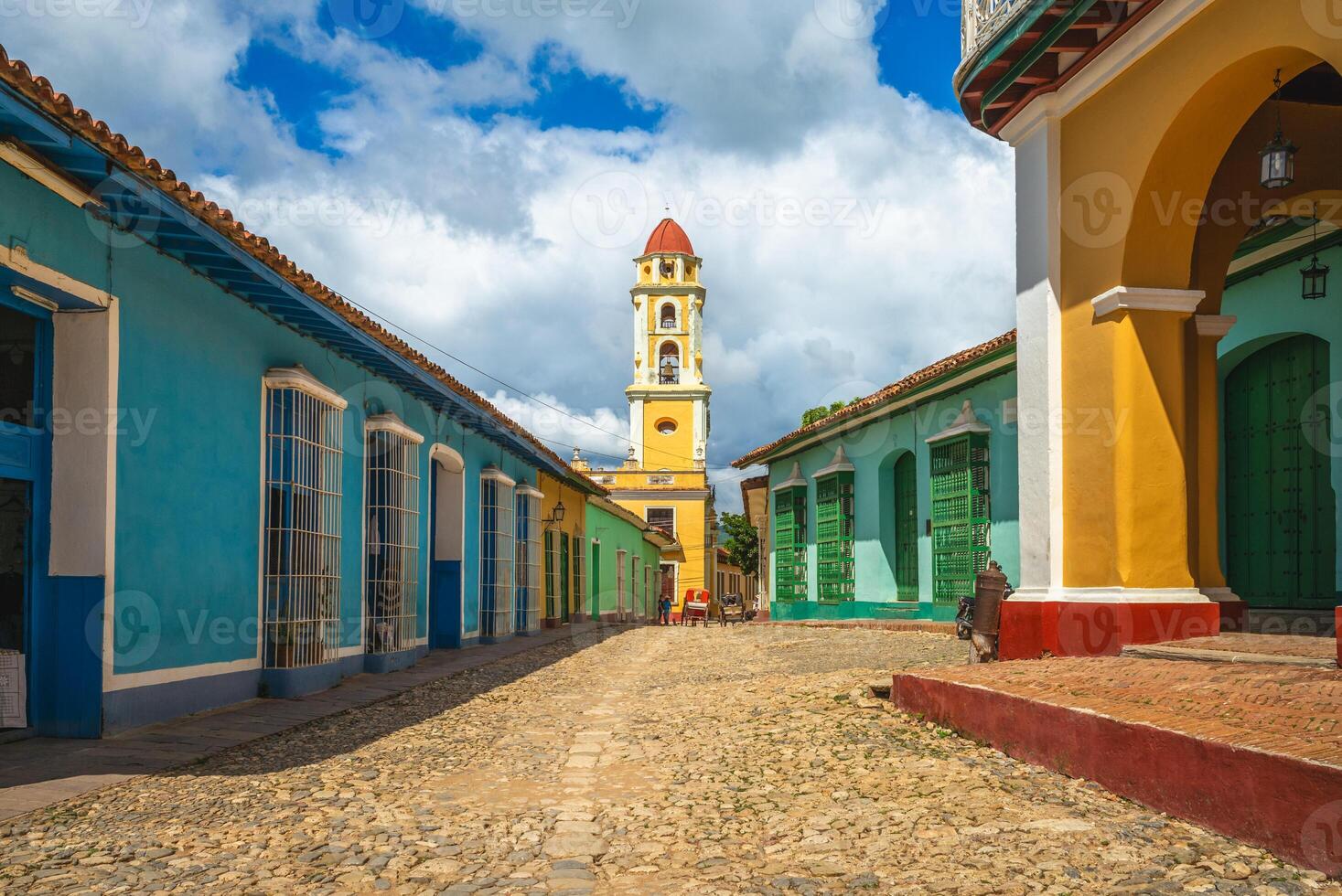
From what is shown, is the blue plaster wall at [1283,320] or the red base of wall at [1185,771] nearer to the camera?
the red base of wall at [1185,771]

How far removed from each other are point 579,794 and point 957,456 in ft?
34.9

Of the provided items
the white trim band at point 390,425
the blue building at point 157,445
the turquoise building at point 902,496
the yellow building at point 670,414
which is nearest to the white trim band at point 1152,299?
the turquoise building at point 902,496

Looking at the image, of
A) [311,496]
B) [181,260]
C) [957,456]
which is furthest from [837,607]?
[181,260]

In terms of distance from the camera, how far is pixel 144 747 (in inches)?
229

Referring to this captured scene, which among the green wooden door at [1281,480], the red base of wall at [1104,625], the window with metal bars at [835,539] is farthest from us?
the window with metal bars at [835,539]

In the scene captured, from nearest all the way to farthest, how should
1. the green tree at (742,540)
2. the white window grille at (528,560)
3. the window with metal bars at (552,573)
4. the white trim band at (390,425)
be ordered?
the white trim band at (390,425) < the white window grille at (528,560) < the window with metal bars at (552,573) < the green tree at (742,540)

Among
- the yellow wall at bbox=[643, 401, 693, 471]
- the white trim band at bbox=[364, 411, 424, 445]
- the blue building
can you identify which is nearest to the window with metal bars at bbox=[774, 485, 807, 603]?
the white trim band at bbox=[364, 411, 424, 445]

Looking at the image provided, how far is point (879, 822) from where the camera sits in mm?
4266

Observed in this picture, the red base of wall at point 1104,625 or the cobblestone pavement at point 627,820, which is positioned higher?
the red base of wall at point 1104,625

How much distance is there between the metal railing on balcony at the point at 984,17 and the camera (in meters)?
7.14

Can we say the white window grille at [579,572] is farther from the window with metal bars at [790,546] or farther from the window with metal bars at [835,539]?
the window with metal bars at [835,539]

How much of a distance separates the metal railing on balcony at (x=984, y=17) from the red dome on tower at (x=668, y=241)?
31.5 metres

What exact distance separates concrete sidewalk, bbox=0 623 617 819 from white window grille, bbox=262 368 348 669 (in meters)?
0.45

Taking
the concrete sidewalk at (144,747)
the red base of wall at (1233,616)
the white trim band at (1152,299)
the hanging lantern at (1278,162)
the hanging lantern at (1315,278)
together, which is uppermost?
the hanging lantern at (1278,162)
